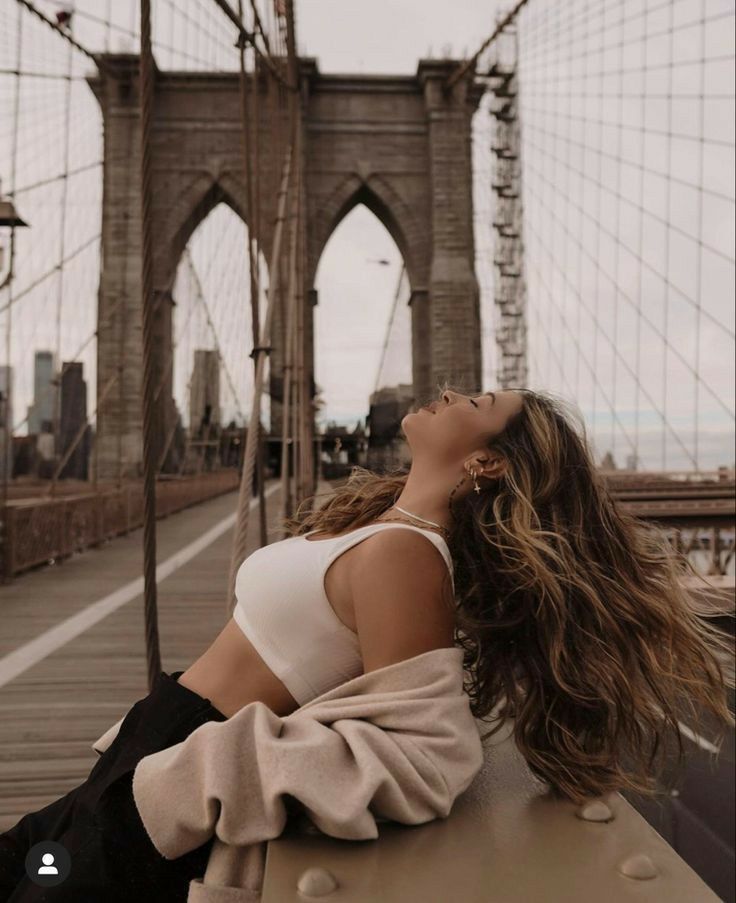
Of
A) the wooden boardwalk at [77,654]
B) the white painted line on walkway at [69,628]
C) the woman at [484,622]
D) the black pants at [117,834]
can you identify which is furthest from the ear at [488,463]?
the white painted line on walkway at [69,628]

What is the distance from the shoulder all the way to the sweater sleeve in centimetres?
6

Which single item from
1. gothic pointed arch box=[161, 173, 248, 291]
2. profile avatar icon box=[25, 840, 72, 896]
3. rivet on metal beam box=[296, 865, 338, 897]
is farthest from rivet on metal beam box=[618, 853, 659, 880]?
gothic pointed arch box=[161, 173, 248, 291]

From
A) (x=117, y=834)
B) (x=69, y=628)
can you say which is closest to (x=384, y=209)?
(x=69, y=628)

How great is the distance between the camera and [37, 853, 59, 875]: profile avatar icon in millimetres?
1012

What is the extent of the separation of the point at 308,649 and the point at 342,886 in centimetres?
38

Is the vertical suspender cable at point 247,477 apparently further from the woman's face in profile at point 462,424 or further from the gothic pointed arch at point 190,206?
the gothic pointed arch at point 190,206

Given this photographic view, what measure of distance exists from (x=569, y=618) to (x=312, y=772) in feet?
1.34

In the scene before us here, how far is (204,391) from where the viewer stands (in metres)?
21.0

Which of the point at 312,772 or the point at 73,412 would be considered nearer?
the point at 312,772

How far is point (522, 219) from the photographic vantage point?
31.1 meters

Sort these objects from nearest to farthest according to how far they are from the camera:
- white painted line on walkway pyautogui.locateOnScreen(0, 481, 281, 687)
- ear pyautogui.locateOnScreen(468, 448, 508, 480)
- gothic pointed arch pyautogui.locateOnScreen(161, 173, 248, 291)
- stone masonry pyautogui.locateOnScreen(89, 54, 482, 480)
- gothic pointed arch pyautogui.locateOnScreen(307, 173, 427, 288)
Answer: ear pyautogui.locateOnScreen(468, 448, 508, 480) → white painted line on walkway pyautogui.locateOnScreen(0, 481, 281, 687) → stone masonry pyautogui.locateOnScreen(89, 54, 482, 480) → gothic pointed arch pyautogui.locateOnScreen(161, 173, 248, 291) → gothic pointed arch pyautogui.locateOnScreen(307, 173, 427, 288)

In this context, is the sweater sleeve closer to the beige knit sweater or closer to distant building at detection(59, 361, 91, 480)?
the beige knit sweater

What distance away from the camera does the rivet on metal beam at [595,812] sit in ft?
2.90

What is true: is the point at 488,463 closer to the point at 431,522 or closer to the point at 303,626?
the point at 431,522
